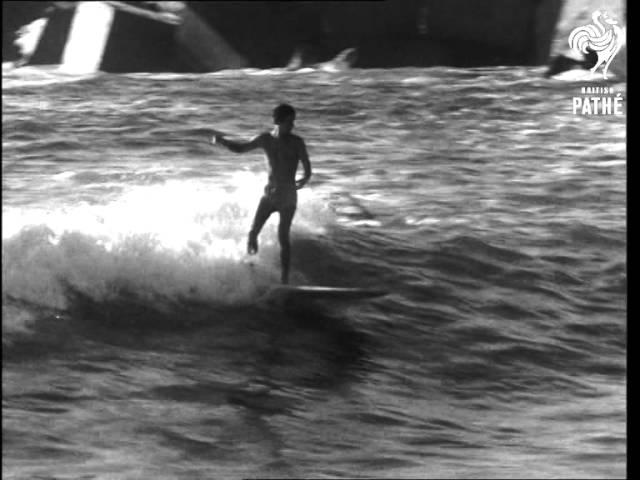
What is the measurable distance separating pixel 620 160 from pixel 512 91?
0.33 metres

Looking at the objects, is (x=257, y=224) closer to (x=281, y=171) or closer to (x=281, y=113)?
(x=281, y=171)

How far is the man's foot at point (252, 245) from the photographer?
9.36 feet

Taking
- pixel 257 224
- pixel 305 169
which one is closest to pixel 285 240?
pixel 257 224

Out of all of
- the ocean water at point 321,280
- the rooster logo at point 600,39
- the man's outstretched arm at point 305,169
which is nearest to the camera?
the ocean water at point 321,280

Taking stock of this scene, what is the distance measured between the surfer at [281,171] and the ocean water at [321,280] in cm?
2

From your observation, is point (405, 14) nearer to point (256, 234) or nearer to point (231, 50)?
point (231, 50)

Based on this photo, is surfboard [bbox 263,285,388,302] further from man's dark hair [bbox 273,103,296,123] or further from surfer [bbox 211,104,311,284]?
man's dark hair [bbox 273,103,296,123]

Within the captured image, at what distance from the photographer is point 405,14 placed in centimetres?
294

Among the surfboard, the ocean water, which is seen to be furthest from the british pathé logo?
the surfboard

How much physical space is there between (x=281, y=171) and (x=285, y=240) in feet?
0.55

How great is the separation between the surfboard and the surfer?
0.03 metres

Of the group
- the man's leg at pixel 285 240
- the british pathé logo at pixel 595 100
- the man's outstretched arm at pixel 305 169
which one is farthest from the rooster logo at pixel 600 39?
the man's leg at pixel 285 240

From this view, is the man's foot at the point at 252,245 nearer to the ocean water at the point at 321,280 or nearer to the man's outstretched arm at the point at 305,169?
the ocean water at the point at 321,280

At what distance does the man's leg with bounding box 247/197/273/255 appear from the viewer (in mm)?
2855
